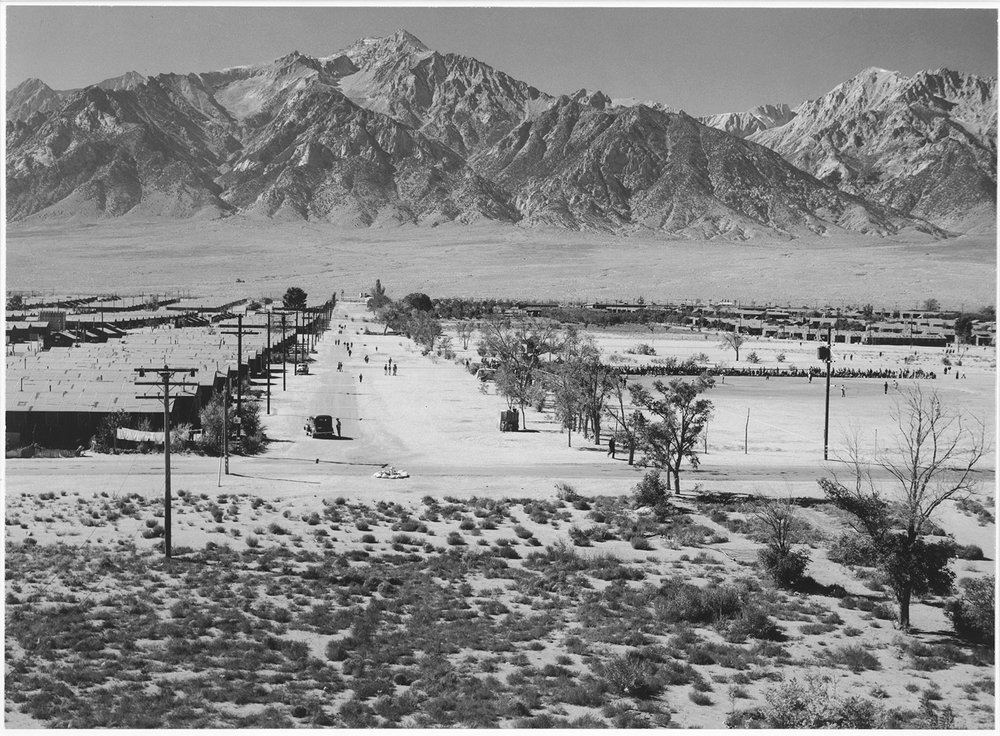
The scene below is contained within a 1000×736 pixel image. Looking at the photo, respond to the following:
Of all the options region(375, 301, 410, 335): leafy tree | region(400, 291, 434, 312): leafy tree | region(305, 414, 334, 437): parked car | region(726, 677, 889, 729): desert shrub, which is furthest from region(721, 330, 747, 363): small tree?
region(726, 677, 889, 729): desert shrub

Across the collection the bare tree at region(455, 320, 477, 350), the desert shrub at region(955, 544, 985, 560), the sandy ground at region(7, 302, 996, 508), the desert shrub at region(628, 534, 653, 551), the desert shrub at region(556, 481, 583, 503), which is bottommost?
the desert shrub at region(955, 544, 985, 560)

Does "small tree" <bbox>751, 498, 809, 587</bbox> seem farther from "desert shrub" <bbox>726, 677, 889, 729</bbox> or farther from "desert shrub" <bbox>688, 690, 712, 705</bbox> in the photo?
"desert shrub" <bbox>688, 690, 712, 705</bbox>

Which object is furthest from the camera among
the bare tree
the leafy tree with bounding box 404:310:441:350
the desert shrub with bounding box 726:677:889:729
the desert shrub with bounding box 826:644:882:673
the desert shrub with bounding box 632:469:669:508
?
the bare tree

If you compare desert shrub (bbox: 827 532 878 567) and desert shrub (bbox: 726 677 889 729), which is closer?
desert shrub (bbox: 726 677 889 729)

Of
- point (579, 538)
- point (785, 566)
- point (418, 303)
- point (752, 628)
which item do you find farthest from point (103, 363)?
point (418, 303)

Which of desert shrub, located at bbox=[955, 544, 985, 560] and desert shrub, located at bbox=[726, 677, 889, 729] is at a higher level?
desert shrub, located at bbox=[955, 544, 985, 560]

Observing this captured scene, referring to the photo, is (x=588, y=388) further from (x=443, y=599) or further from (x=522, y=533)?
(x=443, y=599)

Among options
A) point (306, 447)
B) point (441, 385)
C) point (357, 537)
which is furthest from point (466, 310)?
point (357, 537)
